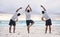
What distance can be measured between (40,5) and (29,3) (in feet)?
1.39

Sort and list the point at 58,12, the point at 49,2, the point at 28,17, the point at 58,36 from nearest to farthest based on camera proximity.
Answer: the point at 58,36 → the point at 28,17 → the point at 49,2 → the point at 58,12

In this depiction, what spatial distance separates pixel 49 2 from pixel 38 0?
0.43 meters

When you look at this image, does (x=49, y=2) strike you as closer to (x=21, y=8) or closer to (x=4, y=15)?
(x=21, y=8)

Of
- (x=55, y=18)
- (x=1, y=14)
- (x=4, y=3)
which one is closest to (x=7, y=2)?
(x=4, y=3)

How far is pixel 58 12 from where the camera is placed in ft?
25.2

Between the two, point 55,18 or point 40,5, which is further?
point 55,18

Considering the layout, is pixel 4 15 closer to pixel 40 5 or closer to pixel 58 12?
pixel 40 5

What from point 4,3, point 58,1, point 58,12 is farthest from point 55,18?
point 4,3

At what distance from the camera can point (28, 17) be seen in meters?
6.26

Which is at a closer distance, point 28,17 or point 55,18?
point 28,17

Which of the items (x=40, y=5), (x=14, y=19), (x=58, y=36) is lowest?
(x=58, y=36)

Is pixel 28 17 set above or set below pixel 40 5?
below

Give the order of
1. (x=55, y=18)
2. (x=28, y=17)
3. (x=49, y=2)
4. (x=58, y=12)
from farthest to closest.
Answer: (x=55, y=18) → (x=58, y=12) → (x=49, y=2) → (x=28, y=17)

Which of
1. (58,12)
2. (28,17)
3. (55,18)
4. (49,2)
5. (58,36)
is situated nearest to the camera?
(58,36)
